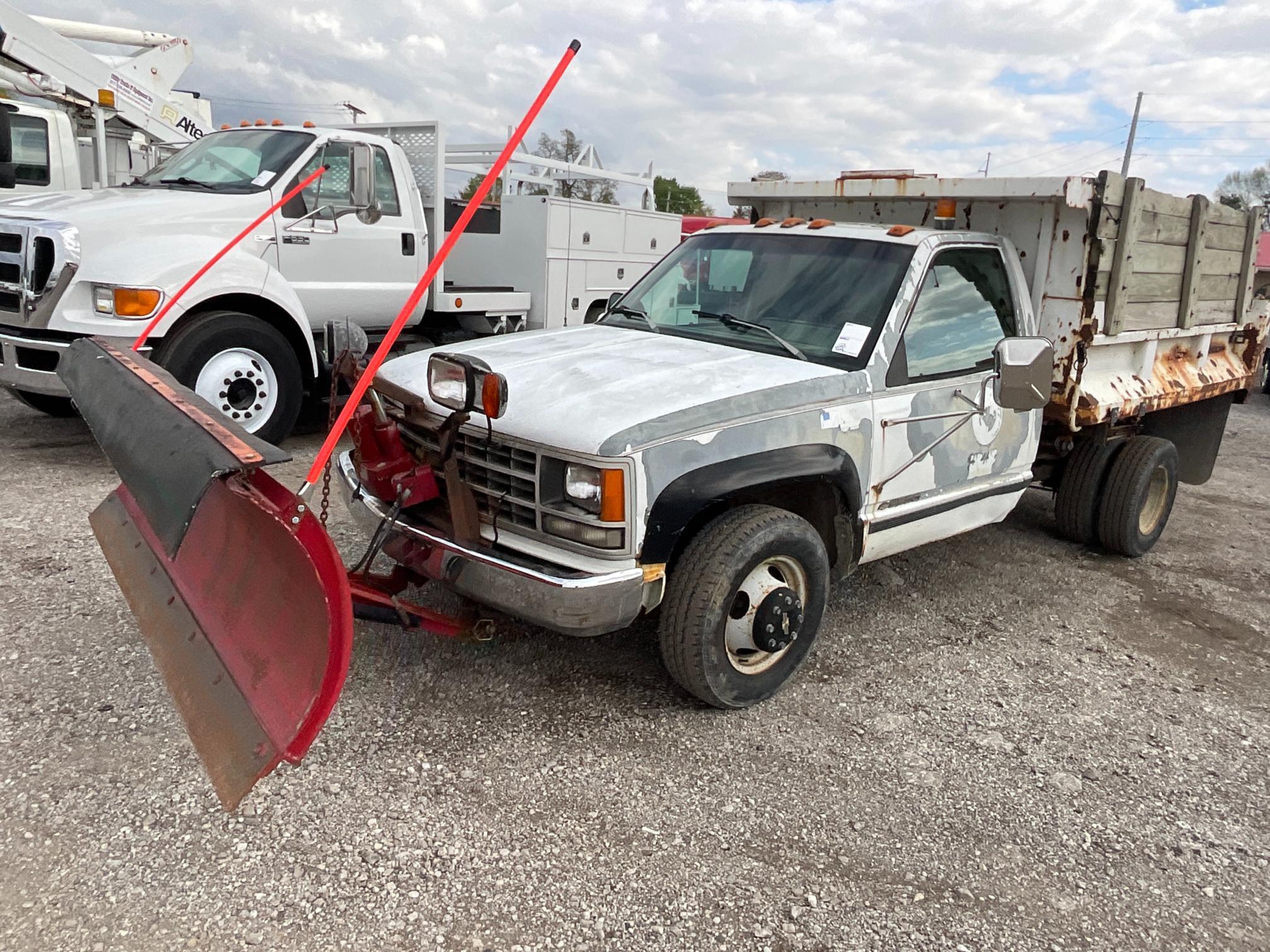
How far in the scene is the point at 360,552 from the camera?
5.20 meters

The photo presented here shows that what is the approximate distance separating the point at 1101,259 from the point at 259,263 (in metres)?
5.32

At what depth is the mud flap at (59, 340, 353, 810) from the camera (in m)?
2.58

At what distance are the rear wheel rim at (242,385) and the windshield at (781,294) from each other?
2.97 m

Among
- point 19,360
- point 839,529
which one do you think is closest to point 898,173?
point 839,529

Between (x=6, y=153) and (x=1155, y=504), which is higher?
(x=6, y=153)

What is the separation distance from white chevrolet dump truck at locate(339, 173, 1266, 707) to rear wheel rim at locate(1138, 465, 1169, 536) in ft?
0.05

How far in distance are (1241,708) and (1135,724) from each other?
1.92ft

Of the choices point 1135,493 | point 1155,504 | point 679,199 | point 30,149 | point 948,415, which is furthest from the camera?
point 679,199

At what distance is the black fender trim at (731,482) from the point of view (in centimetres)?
329

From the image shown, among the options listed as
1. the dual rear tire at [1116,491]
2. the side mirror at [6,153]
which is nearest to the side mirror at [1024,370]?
the dual rear tire at [1116,491]

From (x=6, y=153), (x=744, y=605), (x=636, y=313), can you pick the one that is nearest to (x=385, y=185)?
(x=6, y=153)

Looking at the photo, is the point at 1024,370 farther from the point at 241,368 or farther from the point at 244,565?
the point at 241,368

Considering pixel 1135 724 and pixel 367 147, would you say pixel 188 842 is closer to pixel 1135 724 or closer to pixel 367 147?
pixel 1135 724

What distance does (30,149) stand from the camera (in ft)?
31.2
